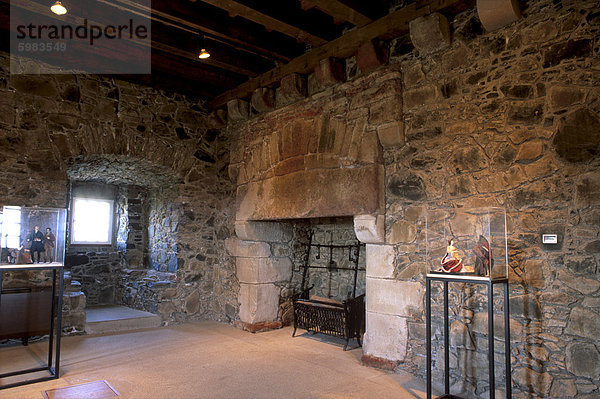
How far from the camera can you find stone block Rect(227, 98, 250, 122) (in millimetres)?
5383

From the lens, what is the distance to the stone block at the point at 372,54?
11.9 ft

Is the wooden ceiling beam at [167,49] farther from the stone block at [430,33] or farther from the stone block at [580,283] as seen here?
the stone block at [580,283]

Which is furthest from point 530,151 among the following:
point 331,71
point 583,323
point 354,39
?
point 331,71

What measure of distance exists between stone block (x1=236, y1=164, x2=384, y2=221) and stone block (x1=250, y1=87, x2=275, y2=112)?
2.85ft

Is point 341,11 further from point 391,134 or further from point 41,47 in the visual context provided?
point 41,47

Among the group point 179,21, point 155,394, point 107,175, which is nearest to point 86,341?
point 155,394

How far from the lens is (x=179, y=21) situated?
12.6ft

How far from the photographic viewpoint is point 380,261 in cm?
366

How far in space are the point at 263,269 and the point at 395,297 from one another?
6.90 ft

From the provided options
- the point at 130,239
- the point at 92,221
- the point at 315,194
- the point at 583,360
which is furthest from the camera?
the point at 92,221

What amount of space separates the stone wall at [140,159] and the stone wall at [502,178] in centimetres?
262

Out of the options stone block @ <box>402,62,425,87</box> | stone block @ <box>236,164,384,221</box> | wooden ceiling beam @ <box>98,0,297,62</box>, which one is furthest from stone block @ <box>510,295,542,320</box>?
wooden ceiling beam @ <box>98,0,297,62</box>

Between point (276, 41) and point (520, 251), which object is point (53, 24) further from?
point (520, 251)

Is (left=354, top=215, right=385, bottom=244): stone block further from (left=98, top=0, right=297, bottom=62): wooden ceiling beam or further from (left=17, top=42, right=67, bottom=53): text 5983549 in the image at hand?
(left=17, top=42, right=67, bottom=53): text 5983549
